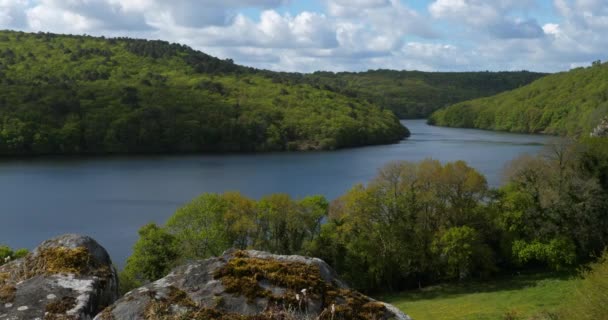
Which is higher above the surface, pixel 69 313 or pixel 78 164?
pixel 69 313

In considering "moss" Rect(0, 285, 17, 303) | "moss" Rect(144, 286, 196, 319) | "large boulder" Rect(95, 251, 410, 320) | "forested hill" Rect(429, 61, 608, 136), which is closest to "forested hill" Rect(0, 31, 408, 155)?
"forested hill" Rect(429, 61, 608, 136)

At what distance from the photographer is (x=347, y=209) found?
40031 mm

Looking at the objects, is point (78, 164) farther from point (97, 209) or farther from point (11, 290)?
point (11, 290)

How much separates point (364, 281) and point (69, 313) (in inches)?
1345

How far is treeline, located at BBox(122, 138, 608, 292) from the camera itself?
123 ft

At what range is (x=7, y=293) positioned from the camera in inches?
242

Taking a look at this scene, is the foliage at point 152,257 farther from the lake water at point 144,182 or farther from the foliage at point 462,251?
the foliage at point 462,251

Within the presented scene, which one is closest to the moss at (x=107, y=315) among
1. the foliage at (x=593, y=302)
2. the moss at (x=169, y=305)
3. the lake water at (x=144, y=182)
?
the moss at (x=169, y=305)

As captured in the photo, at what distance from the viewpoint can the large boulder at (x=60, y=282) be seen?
19.5 ft

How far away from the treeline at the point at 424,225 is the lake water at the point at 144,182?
9.12 m

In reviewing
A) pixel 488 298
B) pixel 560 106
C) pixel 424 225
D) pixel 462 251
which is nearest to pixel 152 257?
pixel 424 225

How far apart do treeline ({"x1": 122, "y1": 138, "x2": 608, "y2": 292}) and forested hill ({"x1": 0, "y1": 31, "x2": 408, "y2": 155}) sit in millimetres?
86527

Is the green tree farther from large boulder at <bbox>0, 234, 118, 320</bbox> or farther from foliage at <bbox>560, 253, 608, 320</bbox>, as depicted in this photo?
large boulder at <bbox>0, 234, 118, 320</bbox>

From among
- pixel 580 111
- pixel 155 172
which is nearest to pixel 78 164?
pixel 155 172
